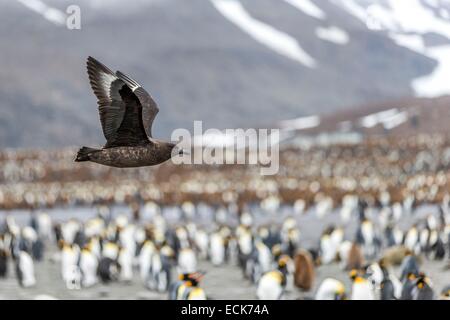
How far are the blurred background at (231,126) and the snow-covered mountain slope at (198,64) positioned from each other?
10.5 inches

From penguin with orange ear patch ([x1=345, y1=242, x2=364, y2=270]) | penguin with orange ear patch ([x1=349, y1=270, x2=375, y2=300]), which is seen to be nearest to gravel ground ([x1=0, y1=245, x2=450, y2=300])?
penguin with orange ear patch ([x1=345, y1=242, x2=364, y2=270])

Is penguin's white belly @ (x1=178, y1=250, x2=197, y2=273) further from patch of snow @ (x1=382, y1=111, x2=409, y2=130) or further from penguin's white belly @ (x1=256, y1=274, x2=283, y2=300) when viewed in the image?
patch of snow @ (x1=382, y1=111, x2=409, y2=130)

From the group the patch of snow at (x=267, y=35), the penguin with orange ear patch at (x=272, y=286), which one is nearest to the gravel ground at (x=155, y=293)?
the penguin with orange ear patch at (x=272, y=286)

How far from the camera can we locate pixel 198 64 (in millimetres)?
99438

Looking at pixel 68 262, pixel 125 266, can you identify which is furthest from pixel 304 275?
pixel 68 262

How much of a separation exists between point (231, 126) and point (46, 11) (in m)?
31.8

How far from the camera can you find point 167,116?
8850cm

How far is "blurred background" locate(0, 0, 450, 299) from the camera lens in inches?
519

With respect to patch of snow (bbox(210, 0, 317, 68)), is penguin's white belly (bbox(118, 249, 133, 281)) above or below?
below

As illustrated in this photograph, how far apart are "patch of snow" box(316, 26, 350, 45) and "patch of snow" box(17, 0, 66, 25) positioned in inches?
1512

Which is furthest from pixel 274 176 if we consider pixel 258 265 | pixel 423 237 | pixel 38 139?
pixel 38 139

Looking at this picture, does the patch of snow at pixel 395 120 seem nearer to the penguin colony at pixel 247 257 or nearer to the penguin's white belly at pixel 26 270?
the penguin colony at pixel 247 257

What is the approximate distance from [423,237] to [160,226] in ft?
26.8
